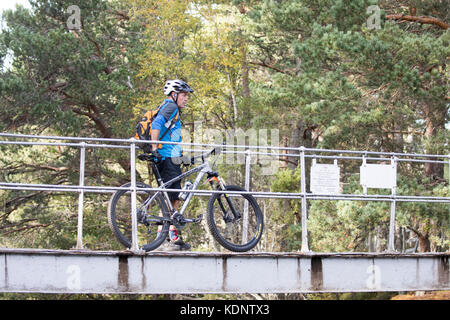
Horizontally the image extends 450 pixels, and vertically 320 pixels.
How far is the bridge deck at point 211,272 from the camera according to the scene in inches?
290

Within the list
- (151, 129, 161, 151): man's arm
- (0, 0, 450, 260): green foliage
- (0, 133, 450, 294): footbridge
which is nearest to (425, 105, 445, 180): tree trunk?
(0, 0, 450, 260): green foliage

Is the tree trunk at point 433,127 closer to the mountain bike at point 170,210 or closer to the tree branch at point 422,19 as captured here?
the tree branch at point 422,19

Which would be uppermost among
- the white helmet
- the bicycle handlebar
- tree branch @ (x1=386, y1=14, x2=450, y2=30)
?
tree branch @ (x1=386, y1=14, x2=450, y2=30)

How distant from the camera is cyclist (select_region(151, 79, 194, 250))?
8242 mm

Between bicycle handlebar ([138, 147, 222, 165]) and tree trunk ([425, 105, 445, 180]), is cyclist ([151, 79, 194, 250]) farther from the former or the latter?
tree trunk ([425, 105, 445, 180])

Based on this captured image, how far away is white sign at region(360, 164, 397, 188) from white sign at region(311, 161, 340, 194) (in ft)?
1.74

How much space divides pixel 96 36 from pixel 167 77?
110 inches

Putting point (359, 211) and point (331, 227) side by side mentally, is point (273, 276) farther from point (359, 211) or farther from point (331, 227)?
point (331, 227)

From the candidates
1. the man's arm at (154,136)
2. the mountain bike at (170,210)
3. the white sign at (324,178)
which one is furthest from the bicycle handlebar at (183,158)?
the white sign at (324,178)

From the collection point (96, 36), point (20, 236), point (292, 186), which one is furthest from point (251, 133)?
point (20, 236)

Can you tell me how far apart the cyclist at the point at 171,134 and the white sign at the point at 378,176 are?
254 centimetres

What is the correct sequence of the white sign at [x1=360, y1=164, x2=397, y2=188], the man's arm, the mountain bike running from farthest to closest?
the white sign at [x1=360, y1=164, x2=397, y2=188] → the man's arm → the mountain bike

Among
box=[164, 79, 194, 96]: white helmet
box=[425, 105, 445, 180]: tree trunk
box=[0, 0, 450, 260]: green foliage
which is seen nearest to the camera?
box=[164, 79, 194, 96]: white helmet

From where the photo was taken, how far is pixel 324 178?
9180mm
